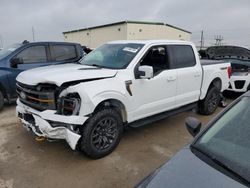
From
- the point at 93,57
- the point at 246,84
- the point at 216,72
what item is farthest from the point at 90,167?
the point at 246,84

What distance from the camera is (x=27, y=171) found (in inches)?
139

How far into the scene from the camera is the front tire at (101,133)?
3580mm

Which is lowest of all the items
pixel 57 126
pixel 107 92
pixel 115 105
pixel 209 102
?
pixel 209 102

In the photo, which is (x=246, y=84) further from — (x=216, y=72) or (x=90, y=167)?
(x=90, y=167)

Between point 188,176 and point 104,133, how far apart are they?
85.0 inches

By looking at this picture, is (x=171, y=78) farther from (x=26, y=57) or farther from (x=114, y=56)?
(x=26, y=57)

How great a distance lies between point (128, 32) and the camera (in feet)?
78.0

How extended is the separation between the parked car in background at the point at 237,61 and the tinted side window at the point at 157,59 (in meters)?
3.61

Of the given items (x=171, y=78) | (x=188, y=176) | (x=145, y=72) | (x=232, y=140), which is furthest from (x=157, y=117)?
(x=188, y=176)

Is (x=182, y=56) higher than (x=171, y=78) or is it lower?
higher

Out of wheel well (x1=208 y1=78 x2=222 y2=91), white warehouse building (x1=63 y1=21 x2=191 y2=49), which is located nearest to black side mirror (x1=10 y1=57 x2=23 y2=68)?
wheel well (x1=208 y1=78 x2=222 y2=91)

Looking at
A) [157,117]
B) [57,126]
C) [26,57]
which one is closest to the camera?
[57,126]

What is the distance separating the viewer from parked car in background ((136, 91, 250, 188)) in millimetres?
1762

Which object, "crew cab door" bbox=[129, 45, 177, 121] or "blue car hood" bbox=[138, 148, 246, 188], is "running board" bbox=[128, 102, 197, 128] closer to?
"crew cab door" bbox=[129, 45, 177, 121]
